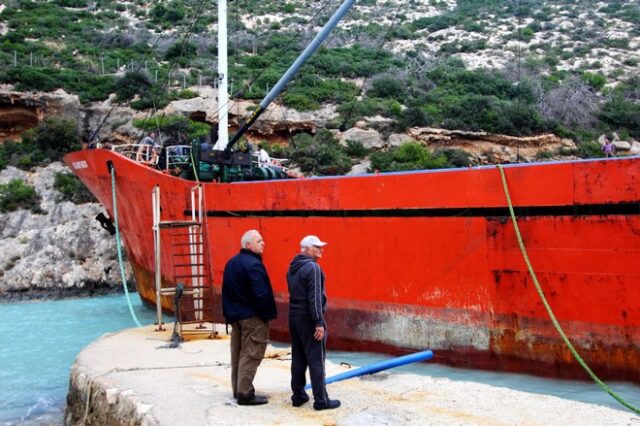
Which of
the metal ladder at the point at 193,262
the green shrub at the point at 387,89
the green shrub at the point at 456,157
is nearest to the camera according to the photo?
the metal ladder at the point at 193,262

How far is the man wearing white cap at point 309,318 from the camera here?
3.99 meters

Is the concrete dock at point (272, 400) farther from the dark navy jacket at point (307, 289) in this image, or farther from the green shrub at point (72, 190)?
the green shrub at point (72, 190)

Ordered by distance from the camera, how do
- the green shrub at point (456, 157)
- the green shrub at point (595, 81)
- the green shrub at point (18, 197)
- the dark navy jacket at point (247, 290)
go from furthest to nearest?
the green shrub at point (595, 81) → the green shrub at point (456, 157) → the green shrub at point (18, 197) → the dark navy jacket at point (247, 290)

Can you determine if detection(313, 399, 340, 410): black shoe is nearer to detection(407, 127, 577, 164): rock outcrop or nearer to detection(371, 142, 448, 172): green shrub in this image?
detection(371, 142, 448, 172): green shrub

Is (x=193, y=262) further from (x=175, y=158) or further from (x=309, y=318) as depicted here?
(x=309, y=318)

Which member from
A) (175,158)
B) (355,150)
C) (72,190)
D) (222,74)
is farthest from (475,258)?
(72,190)

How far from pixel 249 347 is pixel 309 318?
54 cm

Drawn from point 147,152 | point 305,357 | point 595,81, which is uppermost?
point 595,81

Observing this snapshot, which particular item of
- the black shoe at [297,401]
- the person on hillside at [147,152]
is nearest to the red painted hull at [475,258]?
the black shoe at [297,401]

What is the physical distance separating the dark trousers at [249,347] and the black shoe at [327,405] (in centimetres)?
52

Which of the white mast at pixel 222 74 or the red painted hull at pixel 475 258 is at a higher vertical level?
the white mast at pixel 222 74

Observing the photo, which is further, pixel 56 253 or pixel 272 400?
pixel 56 253

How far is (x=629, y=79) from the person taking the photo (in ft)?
110

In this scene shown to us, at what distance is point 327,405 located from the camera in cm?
419
